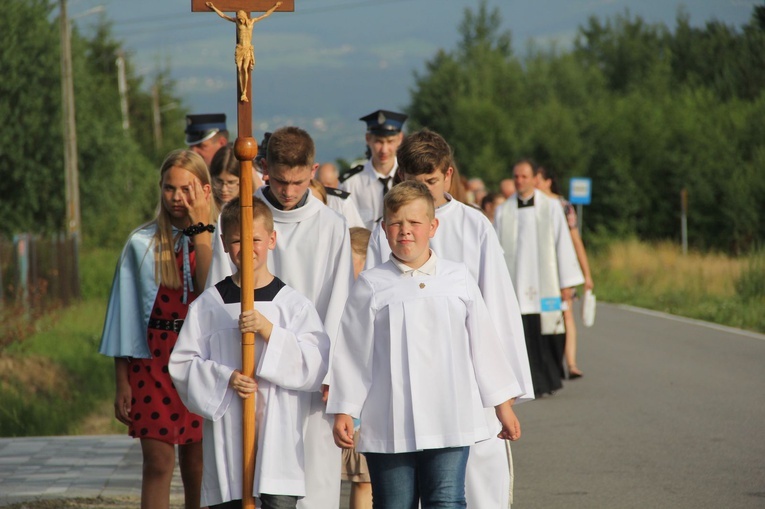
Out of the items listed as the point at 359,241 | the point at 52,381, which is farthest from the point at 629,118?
the point at 359,241

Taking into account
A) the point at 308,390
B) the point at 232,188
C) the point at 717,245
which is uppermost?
the point at 232,188

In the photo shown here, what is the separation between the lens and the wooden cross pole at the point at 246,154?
16.4 ft

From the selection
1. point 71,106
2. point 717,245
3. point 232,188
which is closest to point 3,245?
point 71,106

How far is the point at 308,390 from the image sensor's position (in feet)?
17.1

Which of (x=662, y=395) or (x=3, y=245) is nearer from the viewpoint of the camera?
(x=662, y=395)

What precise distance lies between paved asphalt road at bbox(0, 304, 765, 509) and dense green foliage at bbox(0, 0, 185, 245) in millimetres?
21010

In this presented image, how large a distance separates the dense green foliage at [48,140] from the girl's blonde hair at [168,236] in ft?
86.4

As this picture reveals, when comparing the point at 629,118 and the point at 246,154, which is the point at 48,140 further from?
the point at 246,154

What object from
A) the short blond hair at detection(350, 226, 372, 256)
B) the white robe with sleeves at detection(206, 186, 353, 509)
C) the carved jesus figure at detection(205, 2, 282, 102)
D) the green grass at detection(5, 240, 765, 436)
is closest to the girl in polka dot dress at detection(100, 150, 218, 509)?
the white robe with sleeves at detection(206, 186, 353, 509)

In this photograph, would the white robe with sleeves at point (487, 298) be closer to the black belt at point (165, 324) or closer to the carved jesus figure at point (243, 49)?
the black belt at point (165, 324)

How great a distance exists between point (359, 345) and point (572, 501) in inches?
124

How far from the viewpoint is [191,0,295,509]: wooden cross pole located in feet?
16.4

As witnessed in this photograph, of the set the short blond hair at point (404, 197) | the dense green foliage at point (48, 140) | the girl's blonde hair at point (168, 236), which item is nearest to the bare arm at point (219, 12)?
the short blond hair at point (404, 197)

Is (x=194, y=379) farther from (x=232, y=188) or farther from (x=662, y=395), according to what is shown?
(x=662, y=395)
